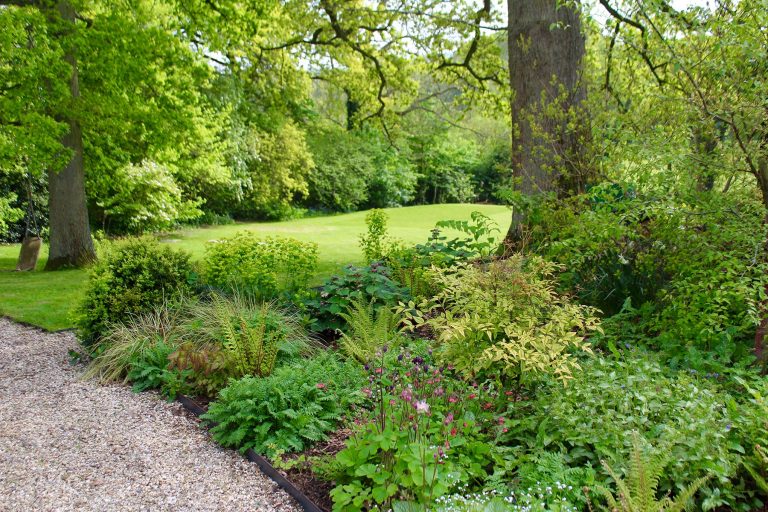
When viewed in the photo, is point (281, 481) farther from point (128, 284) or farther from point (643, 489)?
point (128, 284)

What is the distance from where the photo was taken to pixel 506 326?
3330 mm

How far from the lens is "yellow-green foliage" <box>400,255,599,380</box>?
312cm

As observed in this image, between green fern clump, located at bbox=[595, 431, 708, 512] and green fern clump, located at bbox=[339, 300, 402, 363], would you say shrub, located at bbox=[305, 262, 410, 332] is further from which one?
green fern clump, located at bbox=[595, 431, 708, 512]

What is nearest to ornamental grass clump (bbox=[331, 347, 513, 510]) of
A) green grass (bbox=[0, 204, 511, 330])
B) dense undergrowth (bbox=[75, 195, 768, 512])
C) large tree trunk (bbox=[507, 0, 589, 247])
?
dense undergrowth (bbox=[75, 195, 768, 512])

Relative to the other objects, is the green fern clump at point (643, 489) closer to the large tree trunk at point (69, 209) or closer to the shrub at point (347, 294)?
the shrub at point (347, 294)

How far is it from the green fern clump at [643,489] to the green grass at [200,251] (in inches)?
203

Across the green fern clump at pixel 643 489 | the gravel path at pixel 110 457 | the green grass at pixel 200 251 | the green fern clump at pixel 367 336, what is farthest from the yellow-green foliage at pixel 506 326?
the green grass at pixel 200 251

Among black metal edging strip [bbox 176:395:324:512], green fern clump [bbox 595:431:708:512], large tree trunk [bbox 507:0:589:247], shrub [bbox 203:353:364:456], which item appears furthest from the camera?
large tree trunk [bbox 507:0:589:247]

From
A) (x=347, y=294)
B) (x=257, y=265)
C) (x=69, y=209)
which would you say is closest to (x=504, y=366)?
(x=347, y=294)

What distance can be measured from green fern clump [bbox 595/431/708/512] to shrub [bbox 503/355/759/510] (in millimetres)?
106

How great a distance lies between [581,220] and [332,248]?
8.65m

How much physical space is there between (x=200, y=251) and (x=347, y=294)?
A: 8.42 m

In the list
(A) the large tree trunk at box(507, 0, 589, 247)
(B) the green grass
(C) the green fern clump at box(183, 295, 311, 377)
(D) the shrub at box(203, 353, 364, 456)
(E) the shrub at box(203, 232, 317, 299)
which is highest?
(A) the large tree trunk at box(507, 0, 589, 247)

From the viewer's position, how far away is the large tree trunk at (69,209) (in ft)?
33.3
